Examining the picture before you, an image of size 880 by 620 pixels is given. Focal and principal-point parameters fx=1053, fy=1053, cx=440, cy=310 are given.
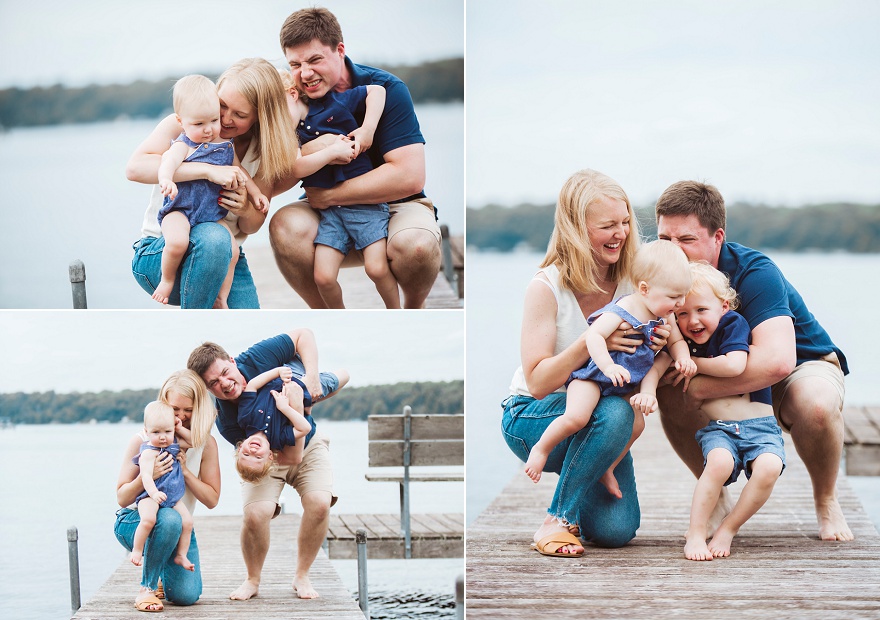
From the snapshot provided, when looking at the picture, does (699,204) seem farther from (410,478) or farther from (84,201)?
(410,478)

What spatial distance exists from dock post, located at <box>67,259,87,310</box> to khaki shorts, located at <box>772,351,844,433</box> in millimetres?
2422

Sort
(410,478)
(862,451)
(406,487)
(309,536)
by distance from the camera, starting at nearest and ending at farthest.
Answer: (309,536), (406,487), (410,478), (862,451)

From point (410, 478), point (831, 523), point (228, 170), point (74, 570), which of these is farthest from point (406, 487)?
point (228, 170)

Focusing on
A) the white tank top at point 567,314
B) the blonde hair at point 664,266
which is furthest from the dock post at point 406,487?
the blonde hair at point 664,266

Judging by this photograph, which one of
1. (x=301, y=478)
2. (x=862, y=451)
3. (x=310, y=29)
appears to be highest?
(x=310, y=29)

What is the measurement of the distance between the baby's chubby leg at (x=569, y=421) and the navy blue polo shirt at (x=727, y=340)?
0.40m

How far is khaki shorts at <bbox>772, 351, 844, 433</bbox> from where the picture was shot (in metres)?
3.62

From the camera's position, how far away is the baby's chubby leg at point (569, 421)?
3.26 metres

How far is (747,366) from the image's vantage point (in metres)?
3.33

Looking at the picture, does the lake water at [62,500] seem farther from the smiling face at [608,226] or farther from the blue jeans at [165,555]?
the smiling face at [608,226]

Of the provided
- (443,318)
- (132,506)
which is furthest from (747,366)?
(132,506)

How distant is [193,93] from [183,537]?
145cm

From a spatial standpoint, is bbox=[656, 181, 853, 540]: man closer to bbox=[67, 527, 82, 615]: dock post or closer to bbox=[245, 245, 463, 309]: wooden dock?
bbox=[245, 245, 463, 309]: wooden dock

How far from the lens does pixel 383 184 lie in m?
3.27
